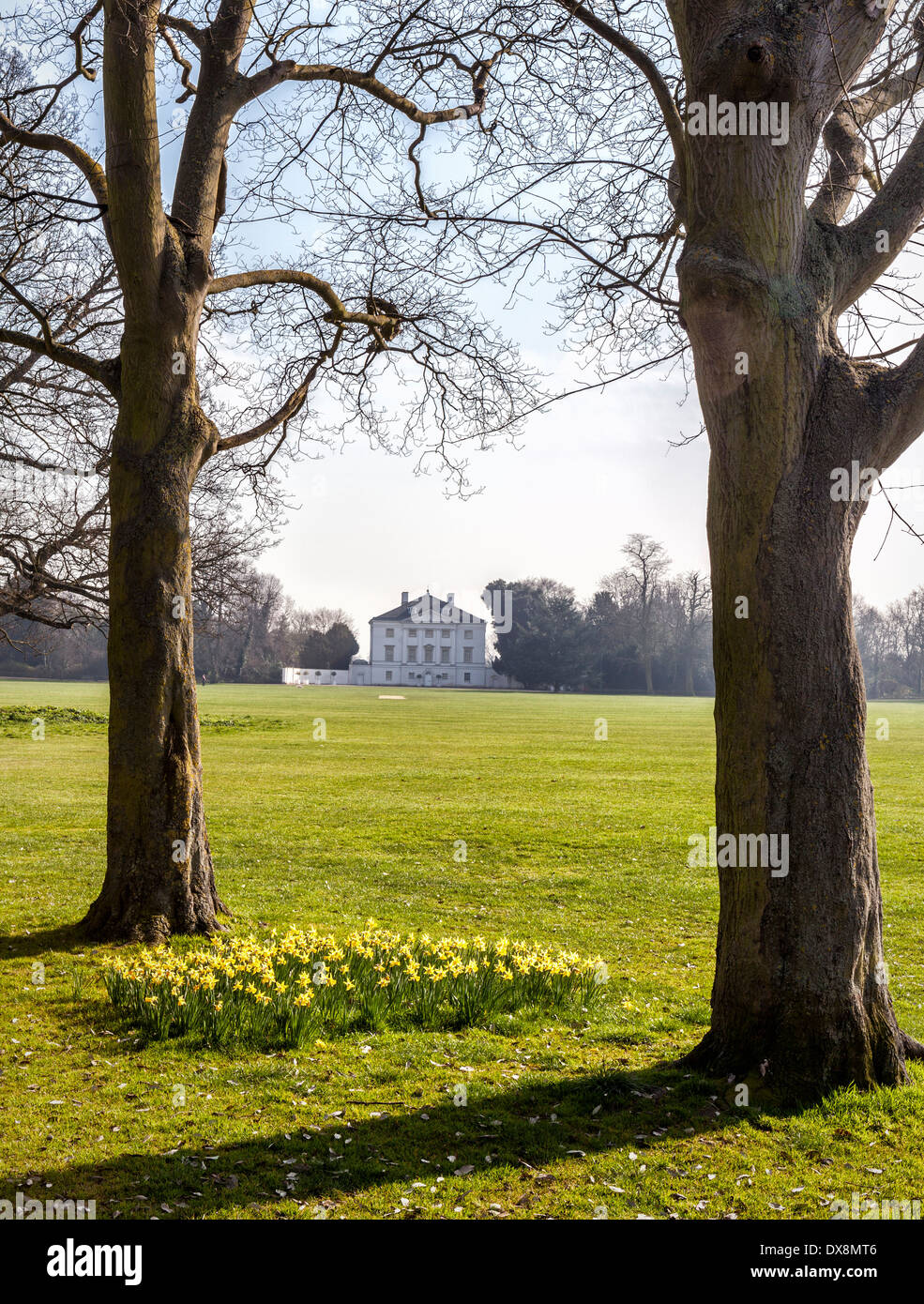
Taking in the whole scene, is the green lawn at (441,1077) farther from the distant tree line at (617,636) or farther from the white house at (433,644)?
the white house at (433,644)

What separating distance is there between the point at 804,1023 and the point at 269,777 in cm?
1772

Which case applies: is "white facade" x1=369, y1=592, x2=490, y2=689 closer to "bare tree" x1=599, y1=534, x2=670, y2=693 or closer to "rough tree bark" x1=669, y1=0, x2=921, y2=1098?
"bare tree" x1=599, y1=534, x2=670, y2=693

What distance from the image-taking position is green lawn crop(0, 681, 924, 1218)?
4.19 meters

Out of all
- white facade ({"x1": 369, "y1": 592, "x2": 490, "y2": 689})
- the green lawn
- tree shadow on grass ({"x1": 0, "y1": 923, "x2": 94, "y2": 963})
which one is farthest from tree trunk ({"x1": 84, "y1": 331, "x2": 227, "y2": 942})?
white facade ({"x1": 369, "y1": 592, "x2": 490, "y2": 689})

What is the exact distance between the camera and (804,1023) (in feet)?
16.3

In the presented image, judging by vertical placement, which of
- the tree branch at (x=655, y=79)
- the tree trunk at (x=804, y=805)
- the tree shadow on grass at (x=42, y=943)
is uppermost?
the tree branch at (x=655, y=79)

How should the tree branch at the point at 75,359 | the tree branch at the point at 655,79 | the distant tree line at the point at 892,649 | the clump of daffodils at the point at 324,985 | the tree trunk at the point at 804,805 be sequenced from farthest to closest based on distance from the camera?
the distant tree line at the point at 892,649
the tree branch at the point at 75,359
the clump of daffodils at the point at 324,985
the tree branch at the point at 655,79
the tree trunk at the point at 804,805

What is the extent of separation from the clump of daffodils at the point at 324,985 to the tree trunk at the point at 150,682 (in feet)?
2.41

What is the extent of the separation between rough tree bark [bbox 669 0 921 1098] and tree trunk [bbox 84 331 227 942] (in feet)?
15.3

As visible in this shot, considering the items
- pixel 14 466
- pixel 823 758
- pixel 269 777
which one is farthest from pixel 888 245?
pixel 269 777

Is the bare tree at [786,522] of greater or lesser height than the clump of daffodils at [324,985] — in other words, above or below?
above

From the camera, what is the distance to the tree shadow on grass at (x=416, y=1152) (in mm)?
4070

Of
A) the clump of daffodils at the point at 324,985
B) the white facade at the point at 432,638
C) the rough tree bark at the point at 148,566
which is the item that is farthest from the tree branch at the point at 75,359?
the white facade at the point at 432,638
